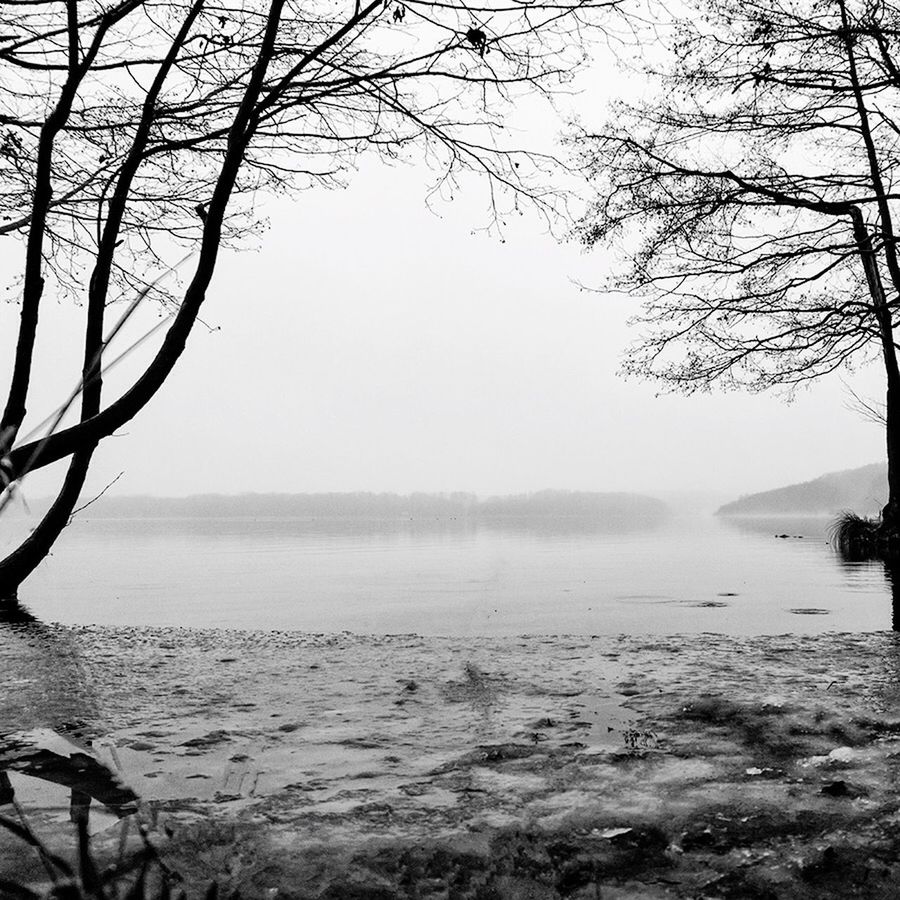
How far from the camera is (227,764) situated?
3.71 m

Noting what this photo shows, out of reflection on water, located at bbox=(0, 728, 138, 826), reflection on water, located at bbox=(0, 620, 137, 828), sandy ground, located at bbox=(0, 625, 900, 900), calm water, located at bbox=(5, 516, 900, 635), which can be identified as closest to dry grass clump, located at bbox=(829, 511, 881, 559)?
calm water, located at bbox=(5, 516, 900, 635)

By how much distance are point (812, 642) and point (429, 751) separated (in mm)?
4367

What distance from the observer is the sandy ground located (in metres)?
2.60

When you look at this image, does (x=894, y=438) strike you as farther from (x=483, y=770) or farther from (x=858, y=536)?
(x=483, y=770)

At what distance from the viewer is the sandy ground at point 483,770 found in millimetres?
2602

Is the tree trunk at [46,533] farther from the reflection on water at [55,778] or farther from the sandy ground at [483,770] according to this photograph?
the sandy ground at [483,770]

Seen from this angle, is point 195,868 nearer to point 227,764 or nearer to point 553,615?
point 227,764

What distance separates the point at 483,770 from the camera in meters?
3.55

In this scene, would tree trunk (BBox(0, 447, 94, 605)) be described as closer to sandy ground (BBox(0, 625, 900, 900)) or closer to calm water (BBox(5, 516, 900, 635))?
sandy ground (BBox(0, 625, 900, 900))

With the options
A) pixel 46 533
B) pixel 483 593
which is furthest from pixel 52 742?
pixel 483 593

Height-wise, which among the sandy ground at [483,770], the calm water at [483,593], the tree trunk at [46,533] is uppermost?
the tree trunk at [46,533]

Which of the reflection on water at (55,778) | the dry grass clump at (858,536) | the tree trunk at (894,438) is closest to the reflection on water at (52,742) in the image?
the reflection on water at (55,778)

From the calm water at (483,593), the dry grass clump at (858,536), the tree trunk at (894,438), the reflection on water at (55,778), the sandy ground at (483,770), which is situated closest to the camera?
the sandy ground at (483,770)

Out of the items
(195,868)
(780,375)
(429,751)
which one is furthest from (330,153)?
(780,375)
